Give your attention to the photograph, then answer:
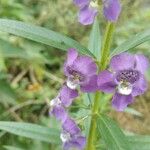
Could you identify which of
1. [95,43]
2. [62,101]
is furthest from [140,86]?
[95,43]

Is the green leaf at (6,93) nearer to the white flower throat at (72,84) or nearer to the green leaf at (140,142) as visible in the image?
the green leaf at (140,142)

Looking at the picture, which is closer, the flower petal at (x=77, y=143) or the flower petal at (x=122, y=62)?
the flower petal at (x=122, y=62)

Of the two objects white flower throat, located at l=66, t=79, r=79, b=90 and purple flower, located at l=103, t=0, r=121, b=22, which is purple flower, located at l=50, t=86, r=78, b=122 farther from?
purple flower, located at l=103, t=0, r=121, b=22

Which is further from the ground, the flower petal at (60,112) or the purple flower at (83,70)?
the purple flower at (83,70)

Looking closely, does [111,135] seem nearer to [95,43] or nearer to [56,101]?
[56,101]

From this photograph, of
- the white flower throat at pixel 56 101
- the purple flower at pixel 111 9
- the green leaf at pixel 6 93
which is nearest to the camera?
the purple flower at pixel 111 9

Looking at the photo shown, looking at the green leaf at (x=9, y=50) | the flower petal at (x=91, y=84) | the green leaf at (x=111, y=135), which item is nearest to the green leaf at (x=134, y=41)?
the flower petal at (x=91, y=84)
